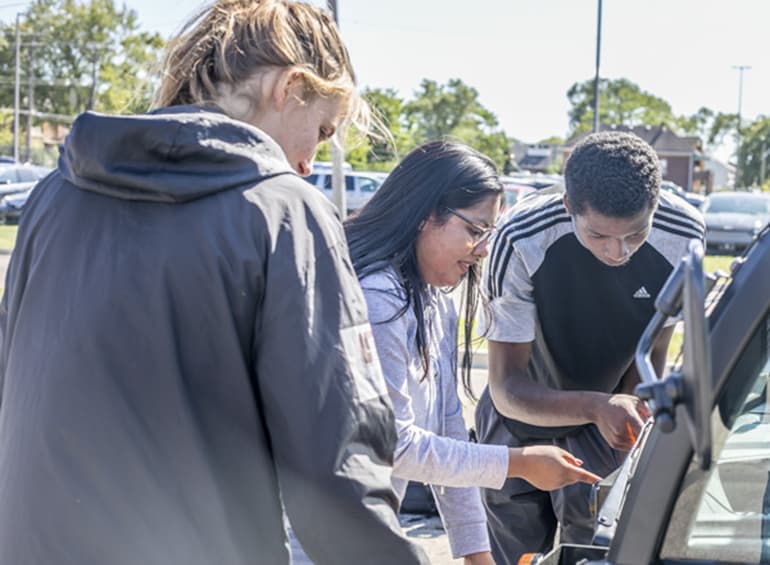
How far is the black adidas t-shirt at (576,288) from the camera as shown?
10.7ft

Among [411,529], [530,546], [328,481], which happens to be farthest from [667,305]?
[411,529]

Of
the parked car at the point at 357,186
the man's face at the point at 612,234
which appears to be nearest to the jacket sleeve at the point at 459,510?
the man's face at the point at 612,234

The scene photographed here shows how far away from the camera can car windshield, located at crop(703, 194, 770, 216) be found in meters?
25.8

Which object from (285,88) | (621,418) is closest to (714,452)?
(285,88)

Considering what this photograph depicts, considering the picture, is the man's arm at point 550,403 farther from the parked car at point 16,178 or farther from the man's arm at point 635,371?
→ the parked car at point 16,178

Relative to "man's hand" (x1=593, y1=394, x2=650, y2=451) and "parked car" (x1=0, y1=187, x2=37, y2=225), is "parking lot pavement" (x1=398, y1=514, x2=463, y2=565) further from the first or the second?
"parked car" (x1=0, y1=187, x2=37, y2=225)

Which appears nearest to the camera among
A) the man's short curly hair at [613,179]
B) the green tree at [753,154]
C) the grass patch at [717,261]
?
the man's short curly hair at [613,179]

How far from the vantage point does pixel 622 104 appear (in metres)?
115

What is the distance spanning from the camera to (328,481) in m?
1.48

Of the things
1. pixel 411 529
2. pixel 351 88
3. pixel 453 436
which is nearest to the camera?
pixel 351 88

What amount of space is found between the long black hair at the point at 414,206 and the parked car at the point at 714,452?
879 millimetres

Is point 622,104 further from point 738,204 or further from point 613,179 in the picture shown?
point 613,179

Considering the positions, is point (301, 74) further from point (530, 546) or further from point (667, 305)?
point (530, 546)

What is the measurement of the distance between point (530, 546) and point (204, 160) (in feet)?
7.75
